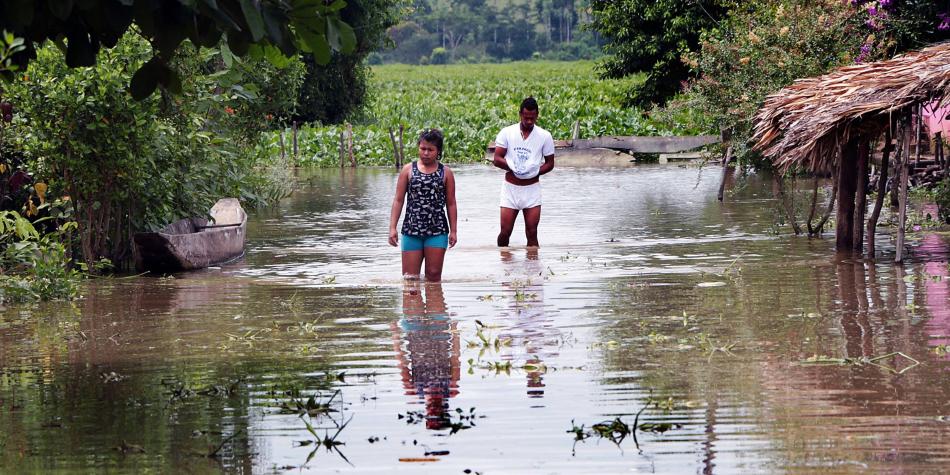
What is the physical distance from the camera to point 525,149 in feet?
45.7

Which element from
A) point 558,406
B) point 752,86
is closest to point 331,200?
point 752,86

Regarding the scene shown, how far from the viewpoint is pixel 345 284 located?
12438mm

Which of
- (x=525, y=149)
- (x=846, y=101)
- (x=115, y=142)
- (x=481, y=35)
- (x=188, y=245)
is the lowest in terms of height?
(x=188, y=245)

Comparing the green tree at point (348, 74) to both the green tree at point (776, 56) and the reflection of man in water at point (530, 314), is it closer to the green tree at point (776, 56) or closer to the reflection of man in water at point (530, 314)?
the green tree at point (776, 56)

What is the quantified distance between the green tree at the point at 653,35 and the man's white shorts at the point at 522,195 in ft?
63.5

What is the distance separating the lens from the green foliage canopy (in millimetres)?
6039

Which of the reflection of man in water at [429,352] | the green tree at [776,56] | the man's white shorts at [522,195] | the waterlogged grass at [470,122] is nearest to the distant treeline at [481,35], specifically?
the waterlogged grass at [470,122]

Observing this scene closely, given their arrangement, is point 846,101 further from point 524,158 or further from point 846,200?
point 524,158

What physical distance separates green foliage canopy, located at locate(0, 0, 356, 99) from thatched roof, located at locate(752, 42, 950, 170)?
22.4ft

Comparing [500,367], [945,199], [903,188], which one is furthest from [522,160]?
[500,367]

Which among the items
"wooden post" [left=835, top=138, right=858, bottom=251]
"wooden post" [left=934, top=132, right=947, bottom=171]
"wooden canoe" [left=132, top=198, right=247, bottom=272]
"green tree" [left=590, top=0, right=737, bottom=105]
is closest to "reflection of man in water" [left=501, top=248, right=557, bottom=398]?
"wooden canoe" [left=132, top=198, right=247, bottom=272]

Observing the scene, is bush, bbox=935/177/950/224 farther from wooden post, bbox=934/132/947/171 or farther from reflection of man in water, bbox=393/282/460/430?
reflection of man in water, bbox=393/282/460/430

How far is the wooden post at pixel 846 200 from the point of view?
1396 cm

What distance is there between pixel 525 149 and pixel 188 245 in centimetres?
368
